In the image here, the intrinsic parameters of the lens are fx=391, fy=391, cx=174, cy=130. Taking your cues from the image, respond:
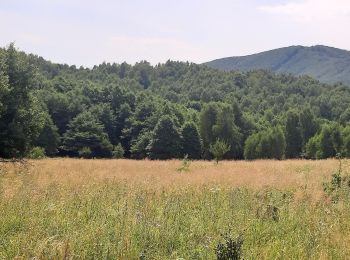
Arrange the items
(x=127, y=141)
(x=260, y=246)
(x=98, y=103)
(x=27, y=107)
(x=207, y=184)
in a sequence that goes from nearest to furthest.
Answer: (x=260, y=246) < (x=207, y=184) < (x=27, y=107) < (x=127, y=141) < (x=98, y=103)

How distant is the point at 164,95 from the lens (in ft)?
445

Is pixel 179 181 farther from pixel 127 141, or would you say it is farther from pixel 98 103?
pixel 98 103

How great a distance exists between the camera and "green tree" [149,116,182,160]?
63.0 metres

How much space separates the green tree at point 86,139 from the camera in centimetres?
6831

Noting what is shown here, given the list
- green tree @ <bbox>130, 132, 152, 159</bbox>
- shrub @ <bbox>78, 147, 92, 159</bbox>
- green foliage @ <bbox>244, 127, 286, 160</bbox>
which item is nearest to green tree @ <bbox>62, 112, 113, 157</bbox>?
shrub @ <bbox>78, 147, 92, 159</bbox>

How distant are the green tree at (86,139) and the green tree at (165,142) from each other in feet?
32.7

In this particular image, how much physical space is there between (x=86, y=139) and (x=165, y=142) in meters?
14.9

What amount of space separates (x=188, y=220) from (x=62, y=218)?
7.53 ft

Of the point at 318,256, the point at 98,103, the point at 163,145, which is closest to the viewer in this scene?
the point at 318,256

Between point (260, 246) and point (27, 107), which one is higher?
point (27, 107)

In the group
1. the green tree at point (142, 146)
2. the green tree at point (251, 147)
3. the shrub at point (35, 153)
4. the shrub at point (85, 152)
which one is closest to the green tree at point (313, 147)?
the green tree at point (251, 147)

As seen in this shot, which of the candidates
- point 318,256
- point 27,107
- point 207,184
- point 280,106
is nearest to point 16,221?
point 318,256

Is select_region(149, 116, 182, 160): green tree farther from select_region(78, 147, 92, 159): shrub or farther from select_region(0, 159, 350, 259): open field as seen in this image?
select_region(0, 159, 350, 259): open field

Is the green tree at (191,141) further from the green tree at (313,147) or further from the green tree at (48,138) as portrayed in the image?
the green tree at (48,138)
